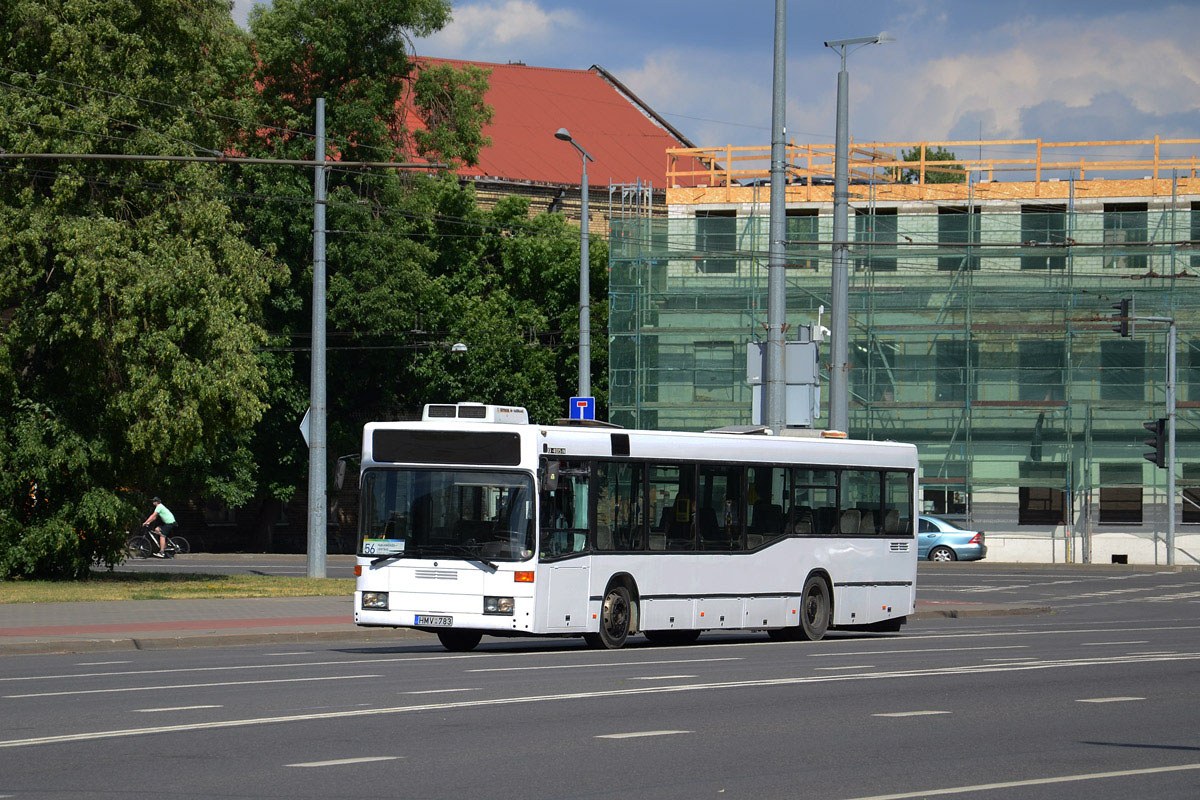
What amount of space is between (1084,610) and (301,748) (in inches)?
877

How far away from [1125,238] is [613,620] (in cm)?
3567

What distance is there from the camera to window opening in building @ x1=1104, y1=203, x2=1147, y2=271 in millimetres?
49125

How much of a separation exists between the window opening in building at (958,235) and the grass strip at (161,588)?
2462 cm

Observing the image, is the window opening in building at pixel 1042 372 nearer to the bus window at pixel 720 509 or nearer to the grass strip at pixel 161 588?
the grass strip at pixel 161 588

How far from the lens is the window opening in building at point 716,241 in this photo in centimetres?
5159

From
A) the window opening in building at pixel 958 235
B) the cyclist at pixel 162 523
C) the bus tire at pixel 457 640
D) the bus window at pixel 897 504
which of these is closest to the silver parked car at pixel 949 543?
the window opening in building at pixel 958 235

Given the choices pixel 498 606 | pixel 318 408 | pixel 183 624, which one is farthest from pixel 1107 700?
pixel 318 408

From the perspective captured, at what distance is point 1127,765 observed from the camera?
9.76 metres

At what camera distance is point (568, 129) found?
7081cm

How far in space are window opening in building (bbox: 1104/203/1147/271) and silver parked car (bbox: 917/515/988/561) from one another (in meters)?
9.18

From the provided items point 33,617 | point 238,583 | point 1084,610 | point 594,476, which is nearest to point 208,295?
point 238,583

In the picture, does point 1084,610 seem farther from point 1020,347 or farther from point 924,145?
point 924,145

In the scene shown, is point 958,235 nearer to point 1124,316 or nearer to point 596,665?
point 1124,316

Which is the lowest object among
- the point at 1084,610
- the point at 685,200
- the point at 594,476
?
the point at 1084,610
